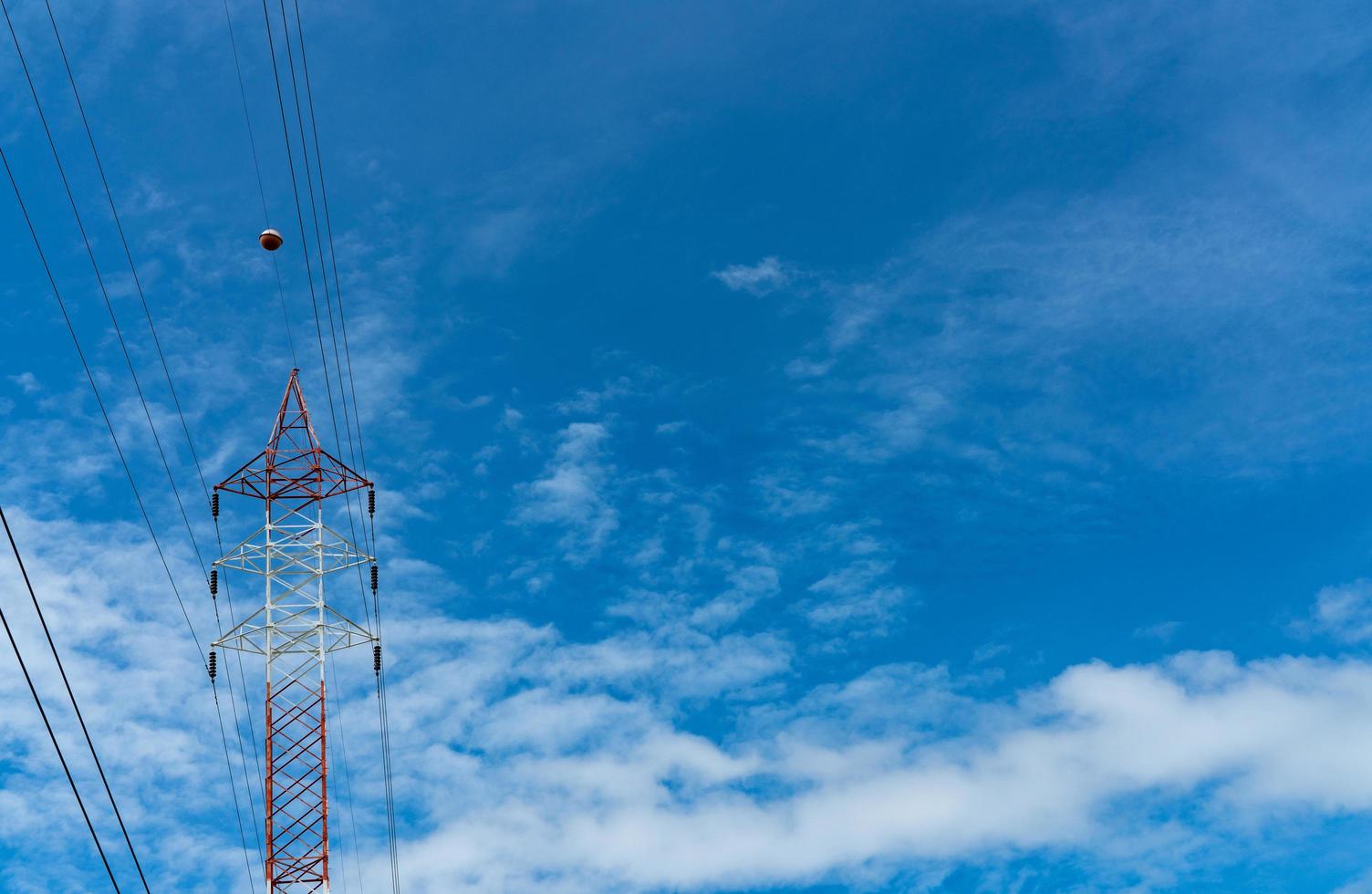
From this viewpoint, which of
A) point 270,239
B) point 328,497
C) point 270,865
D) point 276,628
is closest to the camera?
point 270,239

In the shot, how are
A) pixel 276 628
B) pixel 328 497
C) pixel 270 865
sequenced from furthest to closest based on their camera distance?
1. pixel 328 497
2. pixel 276 628
3. pixel 270 865

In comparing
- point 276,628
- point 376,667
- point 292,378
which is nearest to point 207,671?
point 276,628

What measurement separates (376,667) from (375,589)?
5681 mm

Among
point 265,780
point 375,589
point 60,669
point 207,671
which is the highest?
point 375,589

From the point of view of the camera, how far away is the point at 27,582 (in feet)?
103

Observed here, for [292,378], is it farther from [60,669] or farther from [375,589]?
[60,669]

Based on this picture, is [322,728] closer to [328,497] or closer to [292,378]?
[328,497]

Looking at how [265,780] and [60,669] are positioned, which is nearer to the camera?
[60,669]

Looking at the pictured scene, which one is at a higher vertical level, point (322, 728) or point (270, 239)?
point (270, 239)

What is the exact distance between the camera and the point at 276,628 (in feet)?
235

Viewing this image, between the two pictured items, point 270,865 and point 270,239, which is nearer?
point 270,239

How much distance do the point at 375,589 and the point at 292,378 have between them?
15676 millimetres

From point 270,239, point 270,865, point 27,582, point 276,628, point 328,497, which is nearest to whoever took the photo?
point 27,582

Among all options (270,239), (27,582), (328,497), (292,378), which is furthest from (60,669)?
(292,378)
